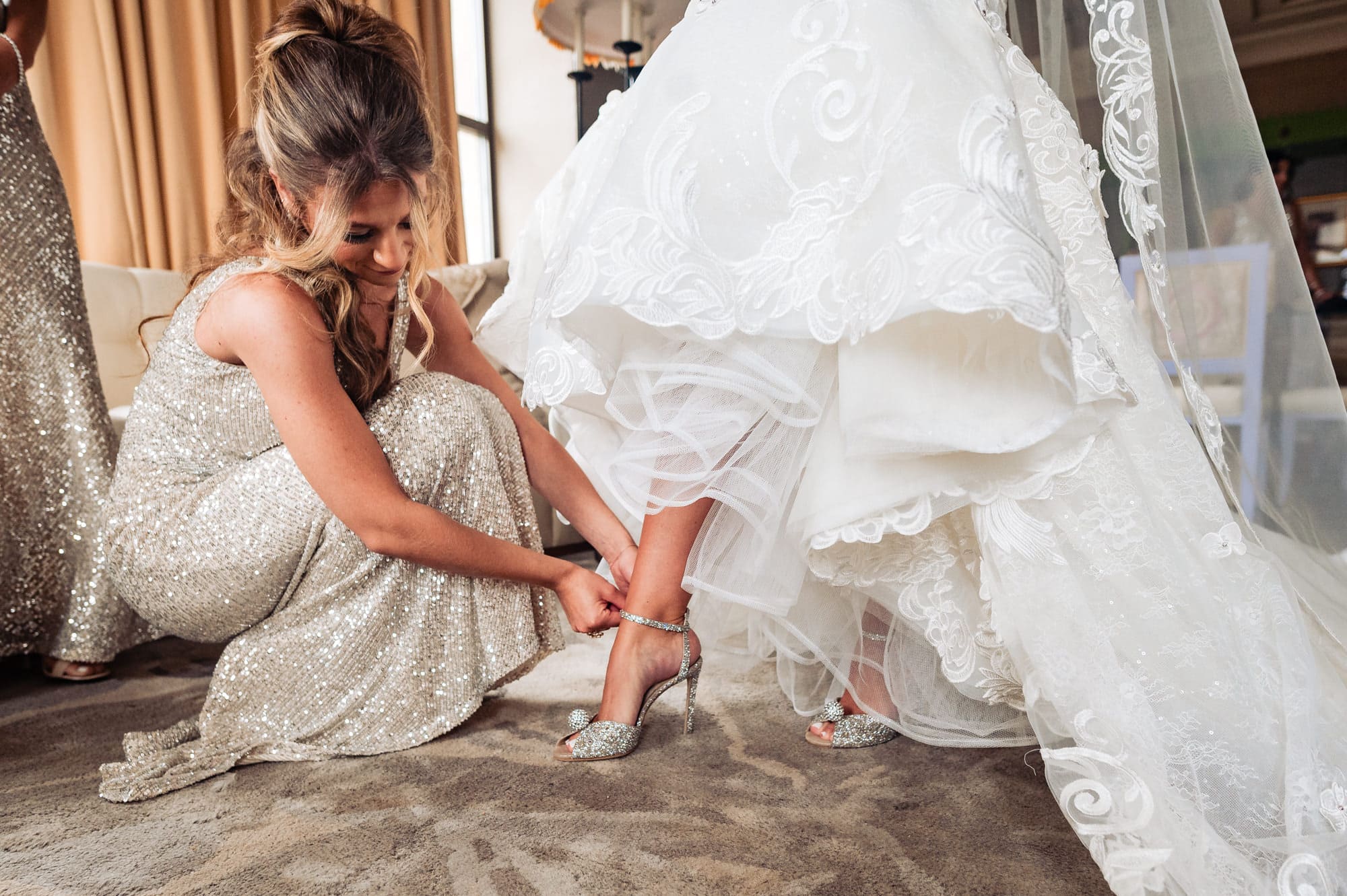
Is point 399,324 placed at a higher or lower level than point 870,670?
higher

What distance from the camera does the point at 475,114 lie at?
486 cm

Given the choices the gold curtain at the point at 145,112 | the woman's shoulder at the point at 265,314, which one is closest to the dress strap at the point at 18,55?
the woman's shoulder at the point at 265,314

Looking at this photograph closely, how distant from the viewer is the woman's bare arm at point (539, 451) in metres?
1.12

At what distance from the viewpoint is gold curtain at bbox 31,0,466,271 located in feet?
7.95

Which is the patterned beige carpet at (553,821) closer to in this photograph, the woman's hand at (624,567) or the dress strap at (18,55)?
the woman's hand at (624,567)

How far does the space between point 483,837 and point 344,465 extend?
0.40 meters

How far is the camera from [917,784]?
34.7 inches

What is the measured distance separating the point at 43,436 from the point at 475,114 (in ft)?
13.0

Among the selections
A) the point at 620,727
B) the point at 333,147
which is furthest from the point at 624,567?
the point at 333,147

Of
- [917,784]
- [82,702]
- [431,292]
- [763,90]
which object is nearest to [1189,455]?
[917,784]

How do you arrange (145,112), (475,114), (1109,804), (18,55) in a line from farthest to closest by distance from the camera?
(475,114) < (145,112) < (18,55) < (1109,804)

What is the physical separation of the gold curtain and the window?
69.7 inches

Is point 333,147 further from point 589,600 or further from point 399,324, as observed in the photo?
point 589,600

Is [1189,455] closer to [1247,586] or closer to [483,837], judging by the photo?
[1247,586]
